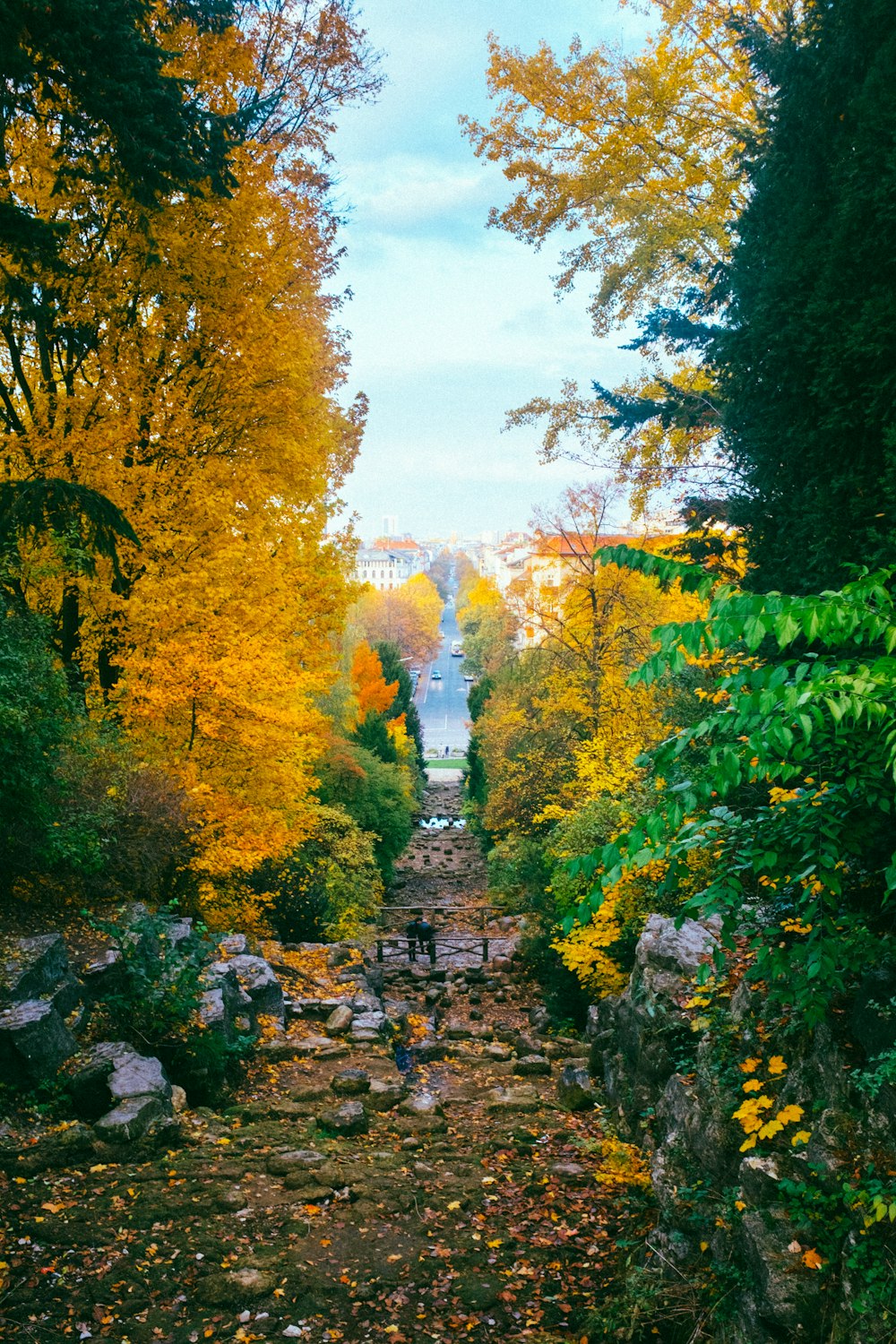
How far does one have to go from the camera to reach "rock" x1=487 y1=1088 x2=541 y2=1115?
998 cm

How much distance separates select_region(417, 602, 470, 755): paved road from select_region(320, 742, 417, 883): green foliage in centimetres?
3390

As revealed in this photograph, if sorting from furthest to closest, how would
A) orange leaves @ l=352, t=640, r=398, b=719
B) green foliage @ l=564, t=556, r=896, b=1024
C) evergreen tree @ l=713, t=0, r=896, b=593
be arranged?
orange leaves @ l=352, t=640, r=398, b=719 < evergreen tree @ l=713, t=0, r=896, b=593 < green foliage @ l=564, t=556, r=896, b=1024

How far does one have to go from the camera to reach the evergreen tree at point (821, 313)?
6.49m

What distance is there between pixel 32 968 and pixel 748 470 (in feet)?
31.1

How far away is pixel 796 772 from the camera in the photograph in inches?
159

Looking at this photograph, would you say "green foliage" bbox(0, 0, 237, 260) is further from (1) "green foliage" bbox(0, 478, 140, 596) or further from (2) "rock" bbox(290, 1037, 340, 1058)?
(2) "rock" bbox(290, 1037, 340, 1058)

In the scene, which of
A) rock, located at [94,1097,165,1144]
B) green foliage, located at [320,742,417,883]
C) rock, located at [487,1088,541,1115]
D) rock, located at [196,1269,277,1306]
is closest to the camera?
rock, located at [196,1269,277,1306]

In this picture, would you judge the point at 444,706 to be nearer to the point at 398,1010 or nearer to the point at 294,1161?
the point at 398,1010

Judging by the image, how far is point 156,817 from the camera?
11.0 m

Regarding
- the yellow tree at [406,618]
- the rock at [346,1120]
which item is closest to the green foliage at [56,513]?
the rock at [346,1120]

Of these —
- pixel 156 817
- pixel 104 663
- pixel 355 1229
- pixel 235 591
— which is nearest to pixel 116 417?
pixel 235 591

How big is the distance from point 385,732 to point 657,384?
23.0m

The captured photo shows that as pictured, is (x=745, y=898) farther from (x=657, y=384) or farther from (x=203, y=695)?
(x=657, y=384)

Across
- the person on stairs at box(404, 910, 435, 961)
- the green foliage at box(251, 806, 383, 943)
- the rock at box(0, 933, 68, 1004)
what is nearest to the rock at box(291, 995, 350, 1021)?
the green foliage at box(251, 806, 383, 943)
